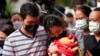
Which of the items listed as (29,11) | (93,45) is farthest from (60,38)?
(93,45)

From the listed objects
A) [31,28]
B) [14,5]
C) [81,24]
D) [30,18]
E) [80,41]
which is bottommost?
[14,5]

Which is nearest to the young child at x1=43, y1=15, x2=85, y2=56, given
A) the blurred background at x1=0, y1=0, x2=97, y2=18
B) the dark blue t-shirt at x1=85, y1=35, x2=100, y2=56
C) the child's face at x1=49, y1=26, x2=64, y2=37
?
the child's face at x1=49, y1=26, x2=64, y2=37

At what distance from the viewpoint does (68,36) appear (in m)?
4.02

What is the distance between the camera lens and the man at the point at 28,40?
163 inches

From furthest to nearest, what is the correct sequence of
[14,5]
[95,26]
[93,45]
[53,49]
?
[14,5] → [95,26] → [93,45] → [53,49]

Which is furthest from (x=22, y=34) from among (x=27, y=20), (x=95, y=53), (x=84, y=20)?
(x=84, y=20)

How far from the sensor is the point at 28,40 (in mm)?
4172

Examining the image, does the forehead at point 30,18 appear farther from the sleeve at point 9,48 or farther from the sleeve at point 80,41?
the sleeve at point 80,41

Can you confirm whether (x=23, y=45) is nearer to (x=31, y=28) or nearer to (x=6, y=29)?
(x=31, y=28)

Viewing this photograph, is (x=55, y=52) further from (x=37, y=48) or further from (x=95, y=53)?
(x=95, y=53)

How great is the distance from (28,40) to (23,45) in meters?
0.08

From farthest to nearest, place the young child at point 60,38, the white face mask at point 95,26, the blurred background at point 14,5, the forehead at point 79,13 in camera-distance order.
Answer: the blurred background at point 14,5
the forehead at point 79,13
the white face mask at point 95,26
the young child at point 60,38

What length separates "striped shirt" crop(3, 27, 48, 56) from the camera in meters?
4.13

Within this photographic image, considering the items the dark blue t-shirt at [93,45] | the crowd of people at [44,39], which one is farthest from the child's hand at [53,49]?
the dark blue t-shirt at [93,45]
